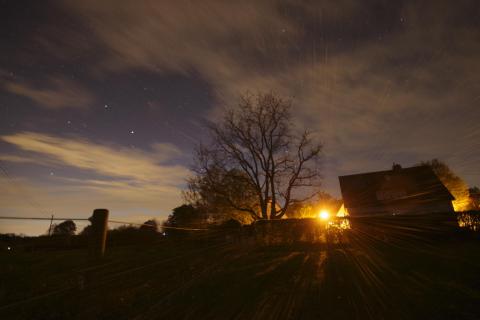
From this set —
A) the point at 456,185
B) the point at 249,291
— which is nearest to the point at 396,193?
the point at 456,185

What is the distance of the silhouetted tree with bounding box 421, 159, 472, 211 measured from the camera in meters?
40.0

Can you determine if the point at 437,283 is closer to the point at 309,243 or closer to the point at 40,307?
the point at 309,243

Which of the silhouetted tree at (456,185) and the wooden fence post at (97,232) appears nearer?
the wooden fence post at (97,232)

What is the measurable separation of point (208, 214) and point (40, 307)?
64.2ft

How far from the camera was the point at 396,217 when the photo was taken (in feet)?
40.5

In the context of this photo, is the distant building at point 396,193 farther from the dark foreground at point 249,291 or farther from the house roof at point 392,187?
the dark foreground at point 249,291

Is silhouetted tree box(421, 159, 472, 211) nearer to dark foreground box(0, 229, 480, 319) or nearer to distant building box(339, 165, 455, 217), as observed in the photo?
distant building box(339, 165, 455, 217)

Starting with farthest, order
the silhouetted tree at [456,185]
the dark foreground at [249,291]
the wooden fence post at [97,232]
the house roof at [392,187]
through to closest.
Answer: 1. the silhouetted tree at [456,185]
2. the house roof at [392,187]
3. the wooden fence post at [97,232]
4. the dark foreground at [249,291]

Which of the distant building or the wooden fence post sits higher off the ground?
the distant building

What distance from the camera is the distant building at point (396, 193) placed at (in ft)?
85.8

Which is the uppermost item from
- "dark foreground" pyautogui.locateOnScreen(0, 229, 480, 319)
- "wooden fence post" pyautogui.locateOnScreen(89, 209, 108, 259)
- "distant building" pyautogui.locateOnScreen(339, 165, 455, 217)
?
"distant building" pyautogui.locateOnScreen(339, 165, 455, 217)

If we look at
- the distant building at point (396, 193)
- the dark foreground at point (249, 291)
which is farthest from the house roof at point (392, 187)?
the dark foreground at point (249, 291)

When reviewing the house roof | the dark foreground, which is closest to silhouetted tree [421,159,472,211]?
the house roof

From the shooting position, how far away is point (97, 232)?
3.87 m
